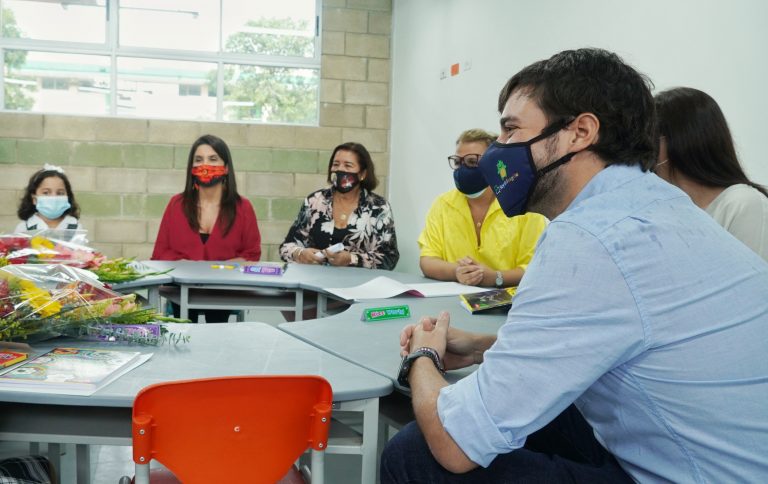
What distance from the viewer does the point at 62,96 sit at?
5184 millimetres

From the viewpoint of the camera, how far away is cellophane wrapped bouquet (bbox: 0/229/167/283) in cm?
215

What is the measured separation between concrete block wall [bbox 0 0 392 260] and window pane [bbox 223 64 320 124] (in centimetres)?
14

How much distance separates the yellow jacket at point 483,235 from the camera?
292cm

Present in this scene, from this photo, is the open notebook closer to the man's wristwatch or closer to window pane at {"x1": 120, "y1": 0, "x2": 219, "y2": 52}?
the man's wristwatch

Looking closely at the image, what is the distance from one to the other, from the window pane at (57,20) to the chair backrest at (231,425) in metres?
4.83

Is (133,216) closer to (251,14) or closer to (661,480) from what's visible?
(251,14)

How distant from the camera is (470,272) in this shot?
2730 millimetres

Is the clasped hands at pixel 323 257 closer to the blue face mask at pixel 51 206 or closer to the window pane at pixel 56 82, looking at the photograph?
the blue face mask at pixel 51 206

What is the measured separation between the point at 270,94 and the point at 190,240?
2.25 meters

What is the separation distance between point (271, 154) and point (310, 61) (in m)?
0.85

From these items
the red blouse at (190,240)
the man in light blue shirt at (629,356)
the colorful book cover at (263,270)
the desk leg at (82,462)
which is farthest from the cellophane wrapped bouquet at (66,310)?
the red blouse at (190,240)

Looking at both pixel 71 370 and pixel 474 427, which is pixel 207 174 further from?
pixel 474 427

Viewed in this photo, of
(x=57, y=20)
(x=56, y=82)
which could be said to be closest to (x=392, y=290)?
(x=56, y=82)

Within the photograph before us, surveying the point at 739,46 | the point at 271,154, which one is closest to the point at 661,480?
the point at 739,46
